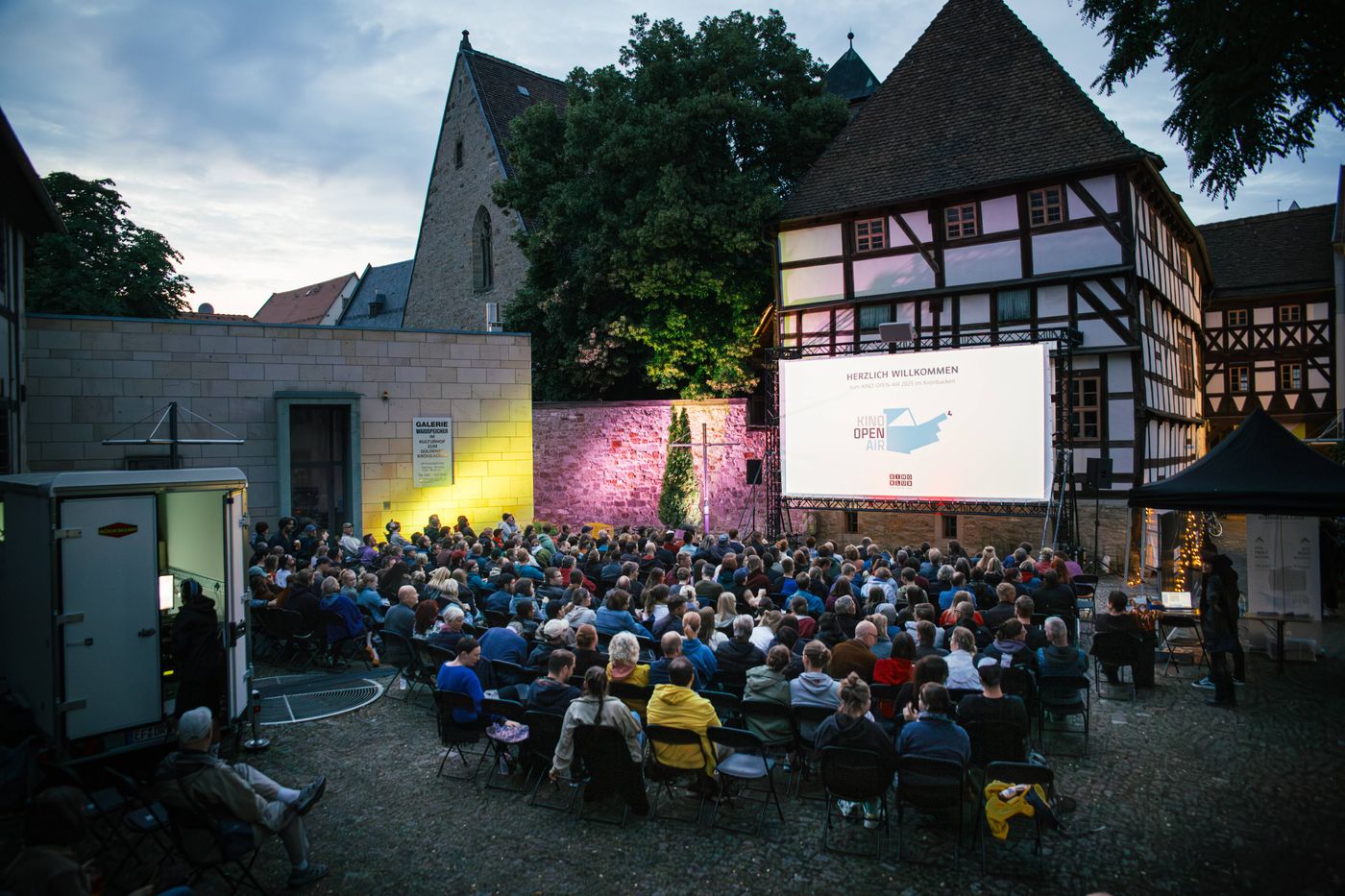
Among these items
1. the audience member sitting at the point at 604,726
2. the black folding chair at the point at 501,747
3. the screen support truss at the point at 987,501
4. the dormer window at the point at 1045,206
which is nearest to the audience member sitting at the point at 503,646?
the black folding chair at the point at 501,747

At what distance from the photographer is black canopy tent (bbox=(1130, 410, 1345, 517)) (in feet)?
25.6

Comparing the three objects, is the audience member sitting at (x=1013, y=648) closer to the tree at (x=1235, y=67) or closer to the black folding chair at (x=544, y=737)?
the black folding chair at (x=544, y=737)

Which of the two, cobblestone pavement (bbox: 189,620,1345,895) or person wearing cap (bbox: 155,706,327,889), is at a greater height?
person wearing cap (bbox: 155,706,327,889)

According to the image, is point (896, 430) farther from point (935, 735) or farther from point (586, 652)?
point (935, 735)

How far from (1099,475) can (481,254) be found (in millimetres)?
23379

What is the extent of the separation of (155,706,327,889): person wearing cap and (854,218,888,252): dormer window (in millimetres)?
16171

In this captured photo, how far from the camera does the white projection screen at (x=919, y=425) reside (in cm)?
1345

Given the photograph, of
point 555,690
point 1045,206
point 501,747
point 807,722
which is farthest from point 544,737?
point 1045,206

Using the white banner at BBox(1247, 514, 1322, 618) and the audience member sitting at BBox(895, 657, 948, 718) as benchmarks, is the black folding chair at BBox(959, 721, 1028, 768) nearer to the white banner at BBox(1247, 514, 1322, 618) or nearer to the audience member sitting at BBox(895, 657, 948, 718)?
the audience member sitting at BBox(895, 657, 948, 718)

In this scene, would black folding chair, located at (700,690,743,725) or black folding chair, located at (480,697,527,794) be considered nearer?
black folding chair, located at (480,697,527,794)

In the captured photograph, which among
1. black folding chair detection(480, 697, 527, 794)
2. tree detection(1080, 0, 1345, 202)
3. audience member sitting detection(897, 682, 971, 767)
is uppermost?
tree detection(1080, 0, 1345, 202)

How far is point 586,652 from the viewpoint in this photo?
20.4 ft

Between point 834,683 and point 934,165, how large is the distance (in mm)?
14471

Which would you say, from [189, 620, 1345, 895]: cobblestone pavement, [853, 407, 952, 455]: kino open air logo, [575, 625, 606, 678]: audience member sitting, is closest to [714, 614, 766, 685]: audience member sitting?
[575, 625, 606, 678]: audience member sitting
